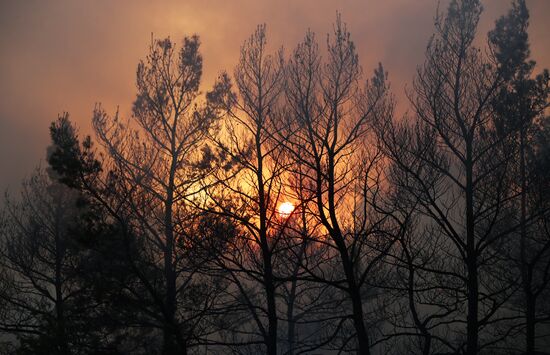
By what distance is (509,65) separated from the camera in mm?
8500

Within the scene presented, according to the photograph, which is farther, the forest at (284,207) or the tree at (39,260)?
the tree at (39,260)

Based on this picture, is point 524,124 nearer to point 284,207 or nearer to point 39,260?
point 284,207

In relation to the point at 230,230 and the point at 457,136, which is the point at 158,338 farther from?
the point at 457,136

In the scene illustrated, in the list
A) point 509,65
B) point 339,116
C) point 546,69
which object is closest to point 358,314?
point 339,116

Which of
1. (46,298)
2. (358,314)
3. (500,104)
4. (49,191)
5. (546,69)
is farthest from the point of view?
(49,191)

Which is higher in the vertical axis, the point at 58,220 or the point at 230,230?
the point at 58,220

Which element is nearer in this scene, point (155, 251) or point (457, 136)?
point (457, 136)

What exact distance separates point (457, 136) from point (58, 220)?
1241 centimetres

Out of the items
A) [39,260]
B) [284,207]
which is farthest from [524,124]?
[39,260]

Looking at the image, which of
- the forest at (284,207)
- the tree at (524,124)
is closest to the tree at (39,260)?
the forest at (284,207)

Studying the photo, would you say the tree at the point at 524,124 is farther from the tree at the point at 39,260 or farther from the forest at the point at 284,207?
the tree at the point at 39,260

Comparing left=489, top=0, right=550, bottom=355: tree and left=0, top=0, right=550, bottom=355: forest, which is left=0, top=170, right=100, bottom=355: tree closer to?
left=0, top=0, right=550, bottom=355: forest

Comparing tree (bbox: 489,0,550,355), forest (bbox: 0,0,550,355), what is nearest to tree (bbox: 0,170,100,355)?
forest (bbox: 0,0,550,355)

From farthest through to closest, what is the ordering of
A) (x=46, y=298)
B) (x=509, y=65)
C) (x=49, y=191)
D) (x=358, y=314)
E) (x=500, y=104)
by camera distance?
1. (x=49, y=191)
2. (x=46, y=298)
3. (x=509, y=65)
4. (x=500, y=104)
5. (x=358, y=314)
